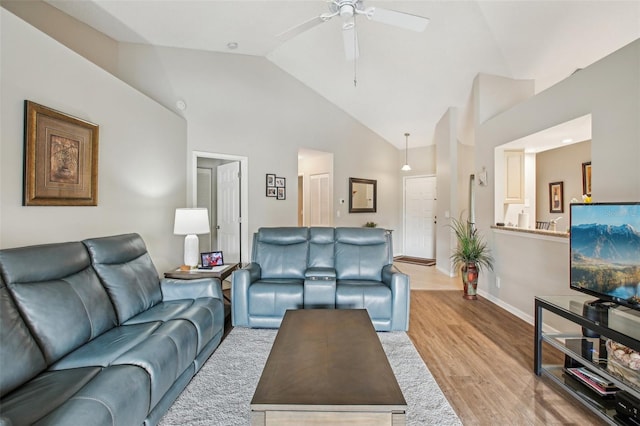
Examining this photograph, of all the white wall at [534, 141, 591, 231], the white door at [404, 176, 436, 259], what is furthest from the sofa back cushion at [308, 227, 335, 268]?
the white door at [404, 176, 436, 259]

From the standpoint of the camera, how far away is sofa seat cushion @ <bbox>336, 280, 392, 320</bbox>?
2.95 metres

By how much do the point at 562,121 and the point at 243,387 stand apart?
3.41 meters

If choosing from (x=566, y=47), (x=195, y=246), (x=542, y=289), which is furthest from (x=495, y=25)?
(x=195, y=246)

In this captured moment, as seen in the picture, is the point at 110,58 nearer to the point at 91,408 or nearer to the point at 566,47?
the point at 91,408

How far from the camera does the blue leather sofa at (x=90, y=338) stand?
4.21 feet

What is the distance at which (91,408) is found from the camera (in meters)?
1.20

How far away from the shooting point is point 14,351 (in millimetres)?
1396

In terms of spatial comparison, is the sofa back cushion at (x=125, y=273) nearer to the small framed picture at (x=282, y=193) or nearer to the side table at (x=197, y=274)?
the side table at (x=197, y=274)

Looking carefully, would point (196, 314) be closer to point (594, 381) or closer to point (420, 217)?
point (594, 381)

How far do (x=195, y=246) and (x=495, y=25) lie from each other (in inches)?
161

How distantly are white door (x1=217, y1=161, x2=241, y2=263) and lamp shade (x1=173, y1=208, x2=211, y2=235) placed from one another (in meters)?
1.58

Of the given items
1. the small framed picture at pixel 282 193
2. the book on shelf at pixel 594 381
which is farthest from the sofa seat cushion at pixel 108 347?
the small framed picture at pixel 282 193

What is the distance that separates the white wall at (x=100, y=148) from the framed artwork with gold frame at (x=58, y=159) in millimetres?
52

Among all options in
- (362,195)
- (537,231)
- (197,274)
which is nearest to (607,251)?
(537,231)
